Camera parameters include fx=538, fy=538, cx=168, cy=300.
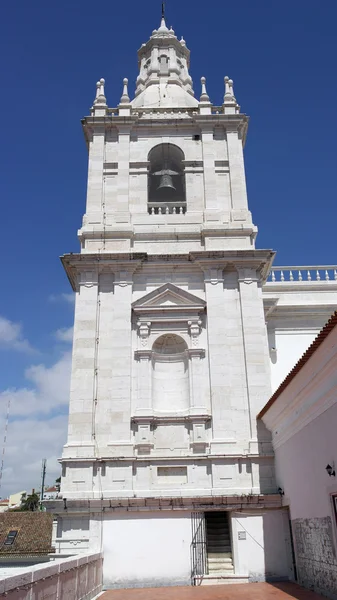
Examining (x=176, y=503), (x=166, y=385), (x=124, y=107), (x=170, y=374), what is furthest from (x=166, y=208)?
(x=176, y=503)

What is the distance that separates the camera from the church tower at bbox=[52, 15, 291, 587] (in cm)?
1559

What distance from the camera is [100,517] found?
1570cm

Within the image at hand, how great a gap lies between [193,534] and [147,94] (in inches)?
744

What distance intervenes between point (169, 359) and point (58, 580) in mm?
9783

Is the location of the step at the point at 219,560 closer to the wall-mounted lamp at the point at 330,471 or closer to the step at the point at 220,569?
the step at the point at 220,569

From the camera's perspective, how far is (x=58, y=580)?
376 inches

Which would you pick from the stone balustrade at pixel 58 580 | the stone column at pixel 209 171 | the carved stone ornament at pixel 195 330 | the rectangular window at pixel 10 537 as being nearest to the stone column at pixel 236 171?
the stone column at pixel 209 171

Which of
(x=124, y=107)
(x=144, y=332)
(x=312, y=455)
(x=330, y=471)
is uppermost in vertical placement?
(x=124, y=107)

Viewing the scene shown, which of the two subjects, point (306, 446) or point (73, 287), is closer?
point (306, 446)

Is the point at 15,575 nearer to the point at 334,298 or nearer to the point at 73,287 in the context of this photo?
the point at 73,287

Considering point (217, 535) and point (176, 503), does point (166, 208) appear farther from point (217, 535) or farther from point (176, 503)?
point (217, 535)

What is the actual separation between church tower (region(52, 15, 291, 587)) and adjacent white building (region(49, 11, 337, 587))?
44 millimetres

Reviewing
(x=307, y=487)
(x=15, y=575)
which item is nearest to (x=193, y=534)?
(x=307, y=487)

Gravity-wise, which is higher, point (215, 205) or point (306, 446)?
point (215, 205)
